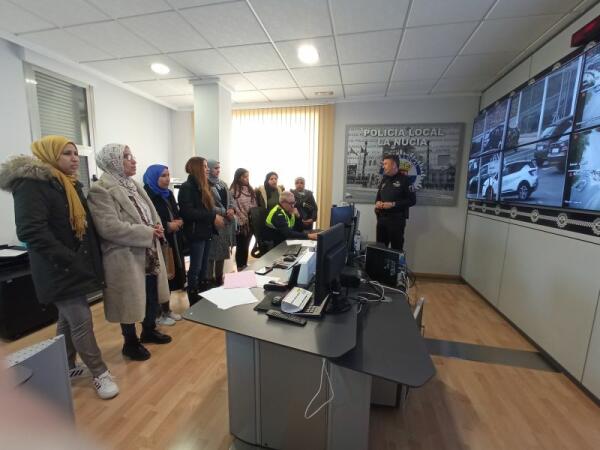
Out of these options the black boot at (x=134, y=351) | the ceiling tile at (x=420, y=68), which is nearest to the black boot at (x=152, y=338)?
the black boot at (x=134, y=351)

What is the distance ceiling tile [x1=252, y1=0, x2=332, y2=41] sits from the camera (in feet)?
6.54

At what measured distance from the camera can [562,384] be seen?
1928 millimetres

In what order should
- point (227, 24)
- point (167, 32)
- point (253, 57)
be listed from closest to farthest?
point (227, 24) → point (167, 32) → point (253, 57)

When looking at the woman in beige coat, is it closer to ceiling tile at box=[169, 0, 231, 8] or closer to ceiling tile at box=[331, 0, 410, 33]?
ceiling tile at box=[169, 0, 231, 8]

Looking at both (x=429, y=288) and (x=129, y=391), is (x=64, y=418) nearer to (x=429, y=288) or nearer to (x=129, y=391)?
(x=129, y=391)

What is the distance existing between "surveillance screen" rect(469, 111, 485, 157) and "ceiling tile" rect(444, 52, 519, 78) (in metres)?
0.54

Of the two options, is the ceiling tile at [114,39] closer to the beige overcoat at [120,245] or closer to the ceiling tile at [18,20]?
the ceiling tile at [18,20]

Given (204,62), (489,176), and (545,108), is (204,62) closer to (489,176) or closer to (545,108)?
(545,108)

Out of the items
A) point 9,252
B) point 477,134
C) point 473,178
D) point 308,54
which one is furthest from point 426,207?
point 9,252

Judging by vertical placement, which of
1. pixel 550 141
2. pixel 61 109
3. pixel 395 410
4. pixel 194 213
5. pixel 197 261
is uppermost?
pixel 61 109

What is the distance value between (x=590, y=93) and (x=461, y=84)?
6.19 ft

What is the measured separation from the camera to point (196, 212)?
2441mm

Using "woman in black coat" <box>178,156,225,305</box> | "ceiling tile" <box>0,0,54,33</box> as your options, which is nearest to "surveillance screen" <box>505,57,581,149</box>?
"woman in black coat" <box>178,156,225,305</box>

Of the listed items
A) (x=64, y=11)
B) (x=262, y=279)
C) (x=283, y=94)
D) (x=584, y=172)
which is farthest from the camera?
(x=283, y=94)
